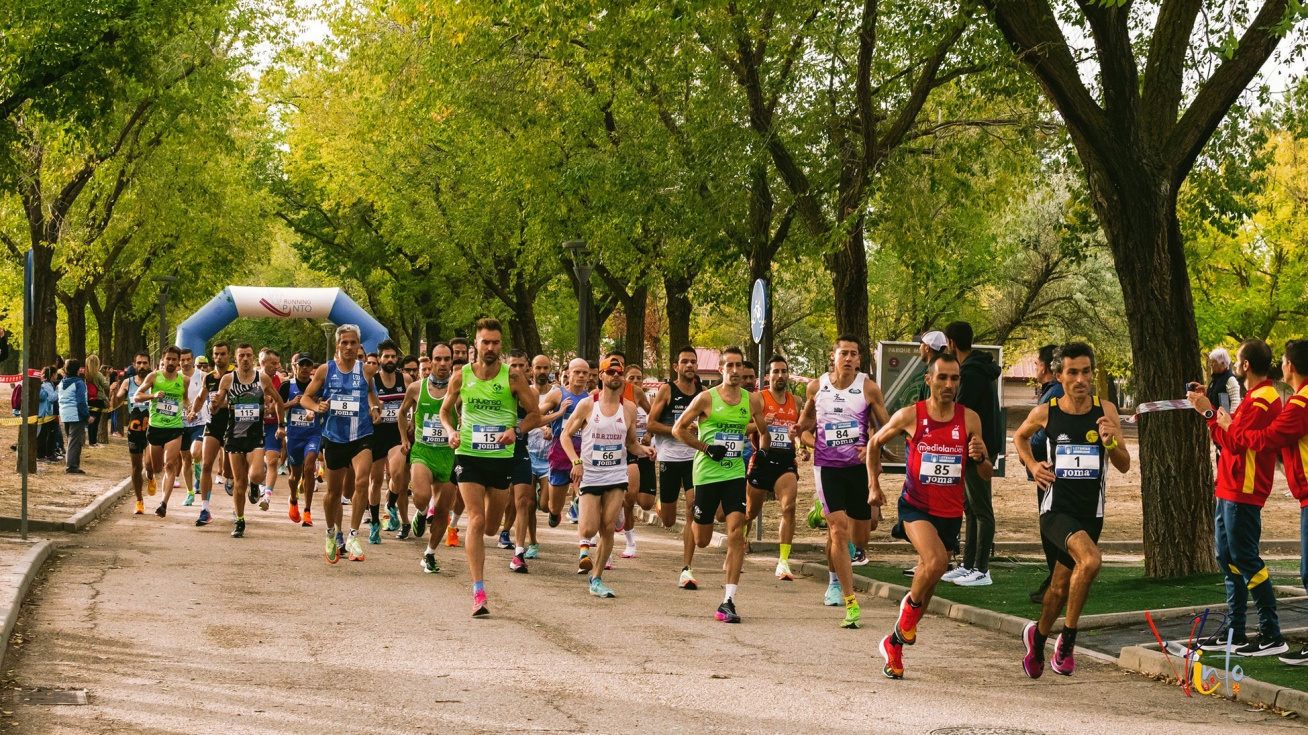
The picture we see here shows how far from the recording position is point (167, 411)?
16953 mm

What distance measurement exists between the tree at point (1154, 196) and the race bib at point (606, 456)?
442 centimetres

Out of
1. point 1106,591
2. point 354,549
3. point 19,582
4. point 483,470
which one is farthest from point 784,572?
point 19,582

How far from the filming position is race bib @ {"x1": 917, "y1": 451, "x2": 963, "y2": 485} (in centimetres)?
857

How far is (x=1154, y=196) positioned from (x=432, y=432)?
21.5 feet

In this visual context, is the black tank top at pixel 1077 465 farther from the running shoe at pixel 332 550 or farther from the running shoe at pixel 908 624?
the running shoe at pixel 332 550

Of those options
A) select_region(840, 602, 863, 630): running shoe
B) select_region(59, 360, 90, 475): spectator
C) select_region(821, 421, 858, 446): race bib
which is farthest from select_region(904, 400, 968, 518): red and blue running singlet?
select_region(59, 360, 90, 475): spectator

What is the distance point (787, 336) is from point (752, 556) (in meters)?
55.4

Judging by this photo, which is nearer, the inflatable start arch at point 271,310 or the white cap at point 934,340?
the white cap at point 934,340

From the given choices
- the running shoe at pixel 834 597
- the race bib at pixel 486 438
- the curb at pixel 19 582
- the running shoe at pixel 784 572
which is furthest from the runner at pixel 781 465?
the curb at pixel 19 582

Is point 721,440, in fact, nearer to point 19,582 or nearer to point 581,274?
point 19,582

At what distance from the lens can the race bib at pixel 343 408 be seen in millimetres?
13391

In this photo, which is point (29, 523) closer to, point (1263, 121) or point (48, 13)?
point (48, 13)

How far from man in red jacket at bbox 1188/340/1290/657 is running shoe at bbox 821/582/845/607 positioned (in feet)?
10.5

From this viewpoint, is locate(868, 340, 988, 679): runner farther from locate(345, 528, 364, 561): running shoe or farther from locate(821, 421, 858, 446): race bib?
locate(345, 528, 364, 561): running shoe
